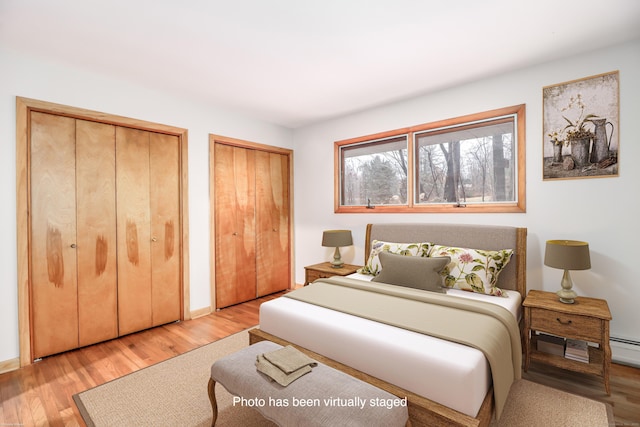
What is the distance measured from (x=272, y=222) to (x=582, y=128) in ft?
12.0

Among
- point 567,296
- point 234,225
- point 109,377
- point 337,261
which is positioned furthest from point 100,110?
point 567,296

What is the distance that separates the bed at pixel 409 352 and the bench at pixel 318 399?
199 mm

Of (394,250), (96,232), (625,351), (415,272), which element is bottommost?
(625,351)

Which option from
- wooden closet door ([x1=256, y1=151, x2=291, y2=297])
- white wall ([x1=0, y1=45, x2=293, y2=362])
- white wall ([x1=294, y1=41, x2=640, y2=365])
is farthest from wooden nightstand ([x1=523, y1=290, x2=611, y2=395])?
white wall ([x1=0, y1=45, x2=293, y2=362])

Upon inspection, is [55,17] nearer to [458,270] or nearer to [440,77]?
[440,77]

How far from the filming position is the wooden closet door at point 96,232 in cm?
278

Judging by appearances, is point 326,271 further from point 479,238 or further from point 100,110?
point 100,110

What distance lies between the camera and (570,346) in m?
2.25

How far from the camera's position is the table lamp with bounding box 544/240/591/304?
217 centimetres

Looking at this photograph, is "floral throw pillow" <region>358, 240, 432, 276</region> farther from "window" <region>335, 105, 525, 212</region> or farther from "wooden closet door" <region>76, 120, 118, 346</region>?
"wooden closet door" <region>76, 120, 118, 346</region>

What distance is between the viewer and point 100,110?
2.84m

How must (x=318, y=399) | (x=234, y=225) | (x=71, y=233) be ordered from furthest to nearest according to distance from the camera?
(x=234, y=225), (x=71, y=233), (x=318, y=399)

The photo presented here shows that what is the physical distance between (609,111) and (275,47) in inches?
109

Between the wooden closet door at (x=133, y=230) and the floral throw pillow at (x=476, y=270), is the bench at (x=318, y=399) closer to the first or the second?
the floral throw pillow at (x=476, y=270)
